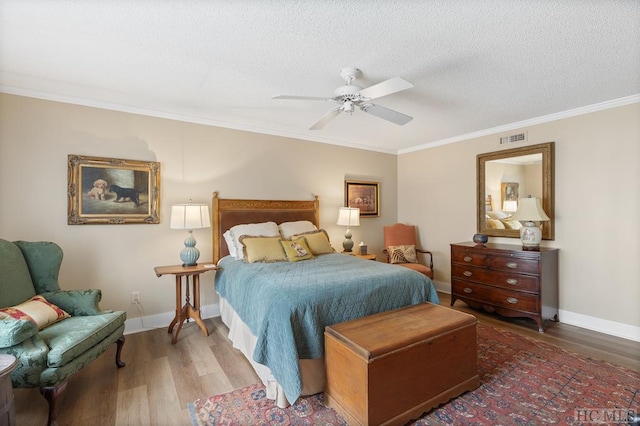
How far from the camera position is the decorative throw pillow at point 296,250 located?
133 inches

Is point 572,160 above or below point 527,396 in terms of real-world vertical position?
above

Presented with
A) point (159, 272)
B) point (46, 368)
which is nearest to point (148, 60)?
point (159, 272)

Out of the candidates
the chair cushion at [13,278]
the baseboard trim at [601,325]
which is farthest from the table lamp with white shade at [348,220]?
the chair cushion at [13,278]

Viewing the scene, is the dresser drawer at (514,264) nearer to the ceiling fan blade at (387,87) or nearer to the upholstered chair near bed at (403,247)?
the upholstered chair near bed at (403,247)

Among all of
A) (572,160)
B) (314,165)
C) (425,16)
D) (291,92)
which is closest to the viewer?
(425,16)

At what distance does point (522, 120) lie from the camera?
12.5ft

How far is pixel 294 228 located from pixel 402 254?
1.87 metres

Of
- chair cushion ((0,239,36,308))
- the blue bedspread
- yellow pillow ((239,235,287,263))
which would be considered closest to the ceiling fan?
the blue bedspread

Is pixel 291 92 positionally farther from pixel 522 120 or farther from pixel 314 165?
pixel 522 120

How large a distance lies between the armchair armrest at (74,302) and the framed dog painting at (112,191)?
908 millimetres

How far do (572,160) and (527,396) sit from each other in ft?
9.11

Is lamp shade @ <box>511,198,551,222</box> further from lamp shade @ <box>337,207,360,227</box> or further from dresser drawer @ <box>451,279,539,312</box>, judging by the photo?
lamp shade @ <box>337,207,360,227</box>

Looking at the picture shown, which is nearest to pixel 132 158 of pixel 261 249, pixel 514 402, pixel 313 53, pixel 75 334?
pixel 261 249

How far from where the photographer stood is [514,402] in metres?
2.05
